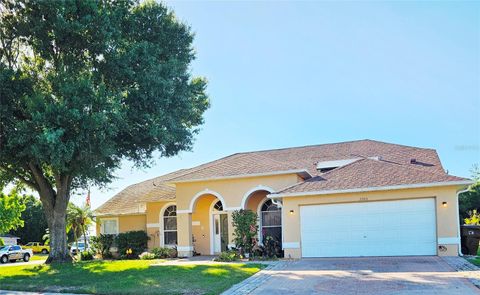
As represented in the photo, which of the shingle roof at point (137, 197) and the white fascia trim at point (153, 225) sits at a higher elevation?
the shingle roof at point (137, 197)

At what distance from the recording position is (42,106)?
16.2m

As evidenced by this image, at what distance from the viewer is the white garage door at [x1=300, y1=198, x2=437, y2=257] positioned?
18.5m

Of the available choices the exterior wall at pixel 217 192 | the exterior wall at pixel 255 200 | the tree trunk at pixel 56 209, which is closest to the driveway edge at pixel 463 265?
the exterior wall at pixel 217 192

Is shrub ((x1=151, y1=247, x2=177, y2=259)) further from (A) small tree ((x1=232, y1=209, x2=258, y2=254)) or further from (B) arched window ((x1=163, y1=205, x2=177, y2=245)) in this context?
(A) small tree ((x1=232, y1=209, x2=258, y2=254))

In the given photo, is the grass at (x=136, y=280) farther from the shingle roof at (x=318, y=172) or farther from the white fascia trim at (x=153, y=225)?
the white fascia trim at (x=153, y=225)

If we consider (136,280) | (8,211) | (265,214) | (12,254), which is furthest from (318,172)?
(8,211)

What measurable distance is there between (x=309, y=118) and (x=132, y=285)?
39.8 ft

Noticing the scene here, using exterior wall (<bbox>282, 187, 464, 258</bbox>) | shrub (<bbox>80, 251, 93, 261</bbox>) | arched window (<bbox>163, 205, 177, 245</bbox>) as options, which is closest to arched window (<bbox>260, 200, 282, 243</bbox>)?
exterior wall (<bbox>282, 187, 464, 258</bbox>)

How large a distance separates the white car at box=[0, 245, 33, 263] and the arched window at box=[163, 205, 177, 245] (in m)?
14.7

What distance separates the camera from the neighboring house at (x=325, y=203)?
728 inches

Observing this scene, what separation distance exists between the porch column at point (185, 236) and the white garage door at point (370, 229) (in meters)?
6.73

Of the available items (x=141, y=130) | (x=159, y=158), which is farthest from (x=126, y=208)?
(x=141, y=130)

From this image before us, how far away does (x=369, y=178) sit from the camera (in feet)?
64.8

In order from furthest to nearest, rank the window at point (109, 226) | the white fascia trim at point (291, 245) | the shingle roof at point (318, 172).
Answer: the window at point (109, 226) < the white fascia trim at point (291, 245) < the shingle roof at point (318, 172)
